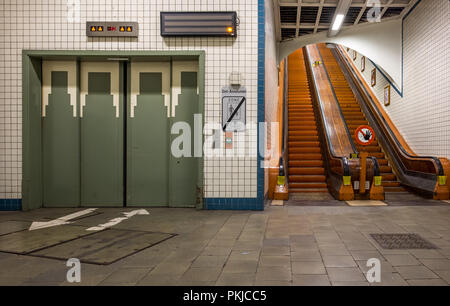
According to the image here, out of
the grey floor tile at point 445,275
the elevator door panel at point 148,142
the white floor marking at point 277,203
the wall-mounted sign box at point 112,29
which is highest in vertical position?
the wall-mounted sign box at point 112,29

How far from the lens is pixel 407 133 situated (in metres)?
8.90

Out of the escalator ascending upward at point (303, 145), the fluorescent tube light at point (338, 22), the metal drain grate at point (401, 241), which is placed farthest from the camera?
the fluorescent tube light at point (338, 22)

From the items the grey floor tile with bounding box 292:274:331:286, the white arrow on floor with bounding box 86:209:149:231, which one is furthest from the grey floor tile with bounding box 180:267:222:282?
the white arrow on floor with bounding box 86:209:149:231

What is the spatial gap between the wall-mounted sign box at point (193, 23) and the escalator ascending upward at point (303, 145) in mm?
4228

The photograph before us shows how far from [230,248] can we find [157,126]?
3160mm

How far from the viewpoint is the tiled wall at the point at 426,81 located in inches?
279

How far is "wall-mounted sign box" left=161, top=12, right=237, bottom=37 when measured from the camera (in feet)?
17.5

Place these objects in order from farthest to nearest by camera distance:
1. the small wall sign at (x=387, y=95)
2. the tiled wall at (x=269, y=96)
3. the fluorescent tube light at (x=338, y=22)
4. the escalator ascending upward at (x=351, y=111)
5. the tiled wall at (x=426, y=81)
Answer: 1. the small wall sign at (x=387, y=95)
2. the fluorescent tube light at (x=338, y=22)
3. the escalator ascending upward at (x=351, y=111)
4. the tiled wall at (x=426, y=81)
5. the tiled wall at (x=269, y=96)

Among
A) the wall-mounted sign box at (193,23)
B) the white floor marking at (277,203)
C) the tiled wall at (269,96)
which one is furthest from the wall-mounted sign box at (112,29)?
the white floor marking at (277,203)

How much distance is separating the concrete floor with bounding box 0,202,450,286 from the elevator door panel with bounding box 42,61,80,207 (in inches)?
22.8

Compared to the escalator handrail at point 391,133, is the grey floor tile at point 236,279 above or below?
below

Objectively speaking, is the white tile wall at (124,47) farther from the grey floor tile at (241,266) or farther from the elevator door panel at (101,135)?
the grey floor tile at (241,266)

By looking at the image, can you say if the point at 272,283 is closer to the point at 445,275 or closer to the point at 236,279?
the point at 236,279

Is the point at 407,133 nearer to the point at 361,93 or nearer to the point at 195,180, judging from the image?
the point at 361,93
